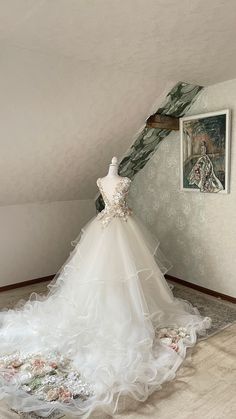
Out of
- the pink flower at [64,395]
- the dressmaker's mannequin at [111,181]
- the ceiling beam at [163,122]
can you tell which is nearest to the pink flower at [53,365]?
Result: the pink flower at [64,395]

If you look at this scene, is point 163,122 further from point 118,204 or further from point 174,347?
point 174,347

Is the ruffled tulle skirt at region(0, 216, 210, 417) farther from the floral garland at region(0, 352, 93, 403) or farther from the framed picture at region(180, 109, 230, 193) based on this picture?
the framed picture at region(180, 109, 230, 193)

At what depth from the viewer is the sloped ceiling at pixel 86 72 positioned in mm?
1624

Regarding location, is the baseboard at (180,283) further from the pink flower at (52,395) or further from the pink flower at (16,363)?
A: the pink flower at (52,395)

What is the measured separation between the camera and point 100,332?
7.06ft

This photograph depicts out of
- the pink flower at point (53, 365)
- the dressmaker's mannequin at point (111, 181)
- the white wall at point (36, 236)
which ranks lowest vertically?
the pink flower at point (53, 365)

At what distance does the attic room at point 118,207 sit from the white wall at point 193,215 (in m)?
0.01

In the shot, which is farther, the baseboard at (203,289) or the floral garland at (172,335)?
the baseboard at (203,289)

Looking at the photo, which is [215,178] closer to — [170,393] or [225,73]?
[225,73]

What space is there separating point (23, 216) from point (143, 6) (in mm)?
2601

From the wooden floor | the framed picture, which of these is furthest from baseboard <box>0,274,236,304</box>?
the framed picture

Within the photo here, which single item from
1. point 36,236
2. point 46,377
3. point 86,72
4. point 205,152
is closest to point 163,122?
point 205,152

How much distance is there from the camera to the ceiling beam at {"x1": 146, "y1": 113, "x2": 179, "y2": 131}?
125 inches

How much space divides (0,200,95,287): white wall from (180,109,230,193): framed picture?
153 cm
